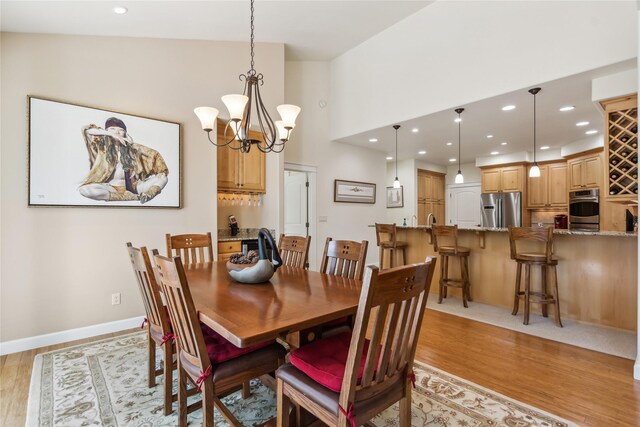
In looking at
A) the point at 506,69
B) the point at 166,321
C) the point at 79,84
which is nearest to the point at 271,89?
the point at 79,84

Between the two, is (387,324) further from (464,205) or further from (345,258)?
(464,205)

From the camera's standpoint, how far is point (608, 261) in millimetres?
3223

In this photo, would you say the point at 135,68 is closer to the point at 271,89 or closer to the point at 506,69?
the point at 271,89

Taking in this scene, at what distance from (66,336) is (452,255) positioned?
4.30 m

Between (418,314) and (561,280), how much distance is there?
3203 millimetres

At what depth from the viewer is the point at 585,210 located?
562 cm

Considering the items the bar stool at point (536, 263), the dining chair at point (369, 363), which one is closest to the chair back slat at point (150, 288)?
the dining chair at point (369, 363)

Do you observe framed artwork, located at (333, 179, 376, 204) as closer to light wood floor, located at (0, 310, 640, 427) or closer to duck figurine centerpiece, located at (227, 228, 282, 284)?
light wood floor, located at (0, 310, 640, 427)

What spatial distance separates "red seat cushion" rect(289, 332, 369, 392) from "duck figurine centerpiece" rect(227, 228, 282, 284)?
55 cm

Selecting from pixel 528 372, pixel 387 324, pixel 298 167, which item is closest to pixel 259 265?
pixel 387 324

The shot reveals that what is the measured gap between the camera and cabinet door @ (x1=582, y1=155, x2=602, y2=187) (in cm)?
555

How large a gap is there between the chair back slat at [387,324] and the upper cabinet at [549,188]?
6.84 m

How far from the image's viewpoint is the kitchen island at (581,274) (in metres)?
3.12

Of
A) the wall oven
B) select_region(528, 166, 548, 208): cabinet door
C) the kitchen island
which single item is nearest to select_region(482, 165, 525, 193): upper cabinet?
select_region(528, 166, 548, 208): cabinet door
